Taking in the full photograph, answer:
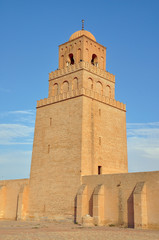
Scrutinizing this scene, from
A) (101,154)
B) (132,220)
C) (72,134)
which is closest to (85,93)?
(72,134)

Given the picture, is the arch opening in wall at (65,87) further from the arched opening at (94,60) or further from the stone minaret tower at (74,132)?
the arched opening at (94,60)

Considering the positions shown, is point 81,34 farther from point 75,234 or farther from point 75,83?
point 75,234

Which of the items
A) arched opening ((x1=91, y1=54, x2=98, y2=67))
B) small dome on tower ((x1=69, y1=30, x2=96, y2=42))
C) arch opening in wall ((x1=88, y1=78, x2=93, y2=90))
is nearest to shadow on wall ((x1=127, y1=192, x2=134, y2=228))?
arch opening in wall ((x1=88, y1=78, x2=93, y2=90))

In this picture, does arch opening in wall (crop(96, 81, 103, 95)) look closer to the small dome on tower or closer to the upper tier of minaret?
the upper tier of minaret

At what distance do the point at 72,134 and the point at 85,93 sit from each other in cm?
380

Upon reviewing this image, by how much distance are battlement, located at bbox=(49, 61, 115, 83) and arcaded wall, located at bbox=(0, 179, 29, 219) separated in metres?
10.8

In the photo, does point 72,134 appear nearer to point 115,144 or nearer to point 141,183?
point 115,144

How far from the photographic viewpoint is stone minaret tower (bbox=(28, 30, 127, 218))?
22734mm

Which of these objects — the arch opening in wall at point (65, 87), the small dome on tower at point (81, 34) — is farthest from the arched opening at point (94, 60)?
the arch opening in wall at point (65, 87)

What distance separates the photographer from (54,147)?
24625 millimetres

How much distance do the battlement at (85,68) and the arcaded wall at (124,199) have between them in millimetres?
10356

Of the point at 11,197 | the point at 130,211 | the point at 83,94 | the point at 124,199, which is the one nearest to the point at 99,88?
the point at 83,94

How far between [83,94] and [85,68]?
310cm

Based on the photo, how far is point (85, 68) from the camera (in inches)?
1015
